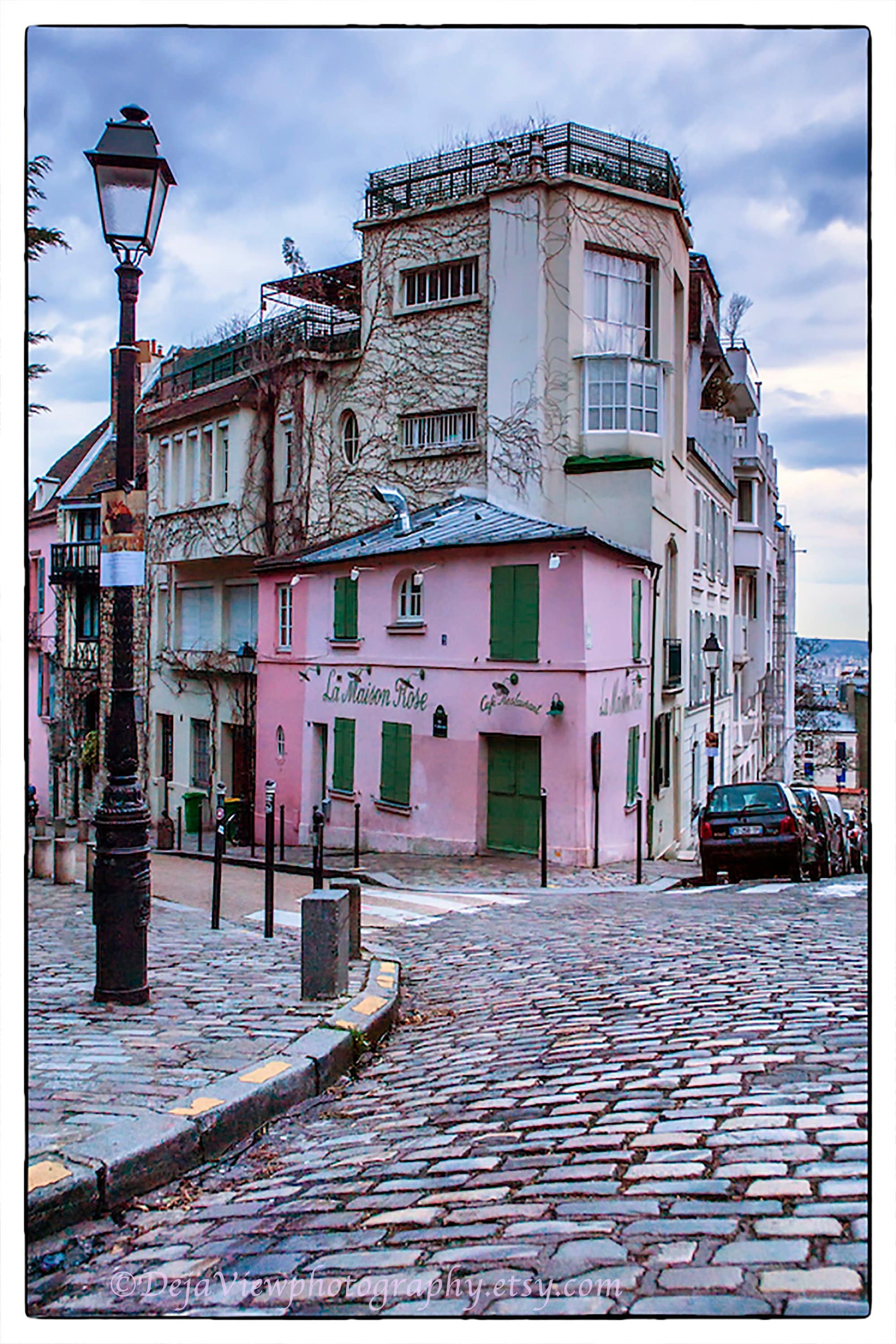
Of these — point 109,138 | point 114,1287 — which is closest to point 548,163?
point 109,138

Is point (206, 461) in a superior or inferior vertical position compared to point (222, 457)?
inferior

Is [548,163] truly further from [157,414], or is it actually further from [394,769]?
[394,769]

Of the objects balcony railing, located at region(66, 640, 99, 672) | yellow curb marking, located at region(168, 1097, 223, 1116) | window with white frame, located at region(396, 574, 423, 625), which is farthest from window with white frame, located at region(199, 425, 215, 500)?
yellow curb marking, located at region(168, 1097, 223, 1116)

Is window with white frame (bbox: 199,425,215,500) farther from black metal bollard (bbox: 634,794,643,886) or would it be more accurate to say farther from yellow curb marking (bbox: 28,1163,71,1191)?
black metal bollard (bbox: 634,794,643,886)

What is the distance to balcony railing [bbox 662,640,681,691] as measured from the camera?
10953 mm

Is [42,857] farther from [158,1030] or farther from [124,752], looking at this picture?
[158,1030]

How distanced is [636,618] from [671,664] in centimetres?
73

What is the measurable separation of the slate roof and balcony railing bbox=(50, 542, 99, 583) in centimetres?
517

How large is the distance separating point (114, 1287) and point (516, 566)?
8.36 meters

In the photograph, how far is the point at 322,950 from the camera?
16.0 ft

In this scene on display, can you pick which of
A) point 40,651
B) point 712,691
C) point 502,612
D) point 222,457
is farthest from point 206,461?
point 712,691

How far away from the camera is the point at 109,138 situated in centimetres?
375
